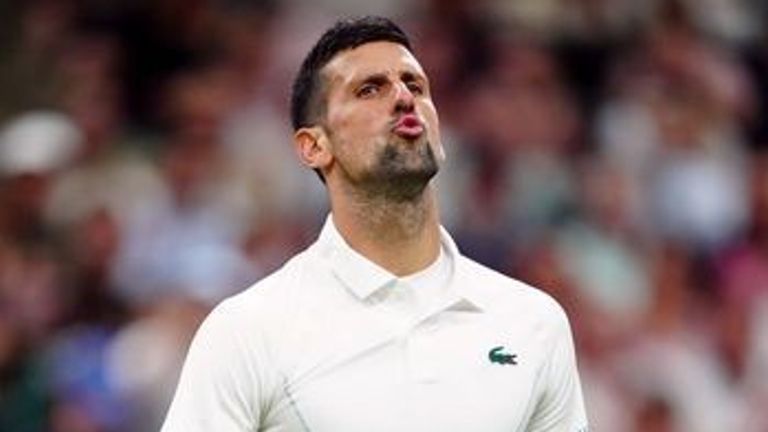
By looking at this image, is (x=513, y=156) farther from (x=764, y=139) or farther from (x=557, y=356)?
(x=557, y=356)

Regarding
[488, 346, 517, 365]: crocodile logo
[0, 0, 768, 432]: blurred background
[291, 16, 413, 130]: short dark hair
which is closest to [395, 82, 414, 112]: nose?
[291, 16, 413, 130]: short dark hair

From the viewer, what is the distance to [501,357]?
5930 millimetres

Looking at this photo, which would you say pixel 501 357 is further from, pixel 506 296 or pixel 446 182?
pixel 446 182

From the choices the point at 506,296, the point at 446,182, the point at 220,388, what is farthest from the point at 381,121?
the point at 446,182

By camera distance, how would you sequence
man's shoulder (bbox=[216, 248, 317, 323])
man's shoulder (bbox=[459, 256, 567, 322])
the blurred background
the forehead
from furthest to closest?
the blurred background
man's shoulder (bbox=[459, 256, 567, 322])
the forehead
man's shoulder (bbox=[216, 248, 317, 323])

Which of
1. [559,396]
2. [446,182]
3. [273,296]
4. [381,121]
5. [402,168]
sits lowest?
[446,182]

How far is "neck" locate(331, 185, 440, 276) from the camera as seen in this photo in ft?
19.5

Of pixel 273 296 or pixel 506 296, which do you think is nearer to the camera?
pixel 273 296

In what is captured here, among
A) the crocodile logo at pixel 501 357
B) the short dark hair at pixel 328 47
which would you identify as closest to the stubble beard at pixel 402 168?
the short dark hair at pixel 328 47

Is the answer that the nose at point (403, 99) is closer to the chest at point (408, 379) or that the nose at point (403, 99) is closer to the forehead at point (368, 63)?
the forehead at point (368, 63)

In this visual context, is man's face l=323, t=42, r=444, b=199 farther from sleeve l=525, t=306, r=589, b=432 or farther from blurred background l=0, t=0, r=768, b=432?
blurred background l=0, t=0, r=768, b=432

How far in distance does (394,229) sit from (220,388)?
0.61 meters

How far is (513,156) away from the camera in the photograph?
40.3 feet

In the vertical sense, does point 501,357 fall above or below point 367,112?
below
